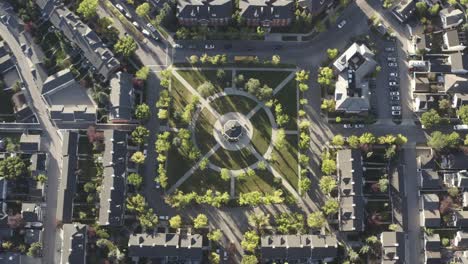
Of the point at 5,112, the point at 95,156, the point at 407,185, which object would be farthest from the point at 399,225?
the point at 5,112

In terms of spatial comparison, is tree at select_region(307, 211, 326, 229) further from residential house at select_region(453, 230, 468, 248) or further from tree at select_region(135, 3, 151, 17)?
tree at select_region(135, 3, 151, 17)

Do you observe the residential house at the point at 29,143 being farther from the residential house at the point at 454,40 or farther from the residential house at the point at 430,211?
the residential house at the point at 454,40

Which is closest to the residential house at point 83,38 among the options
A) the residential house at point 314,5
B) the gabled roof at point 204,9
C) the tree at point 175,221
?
the gabled roof at point 204,9

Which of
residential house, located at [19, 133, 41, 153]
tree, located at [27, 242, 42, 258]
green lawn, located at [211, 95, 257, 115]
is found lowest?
tree, located at [27, 242, 42, 258]

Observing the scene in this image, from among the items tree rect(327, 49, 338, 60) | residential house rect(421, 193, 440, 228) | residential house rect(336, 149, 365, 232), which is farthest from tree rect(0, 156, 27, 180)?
residential house rect(421, 193, 440, 228)

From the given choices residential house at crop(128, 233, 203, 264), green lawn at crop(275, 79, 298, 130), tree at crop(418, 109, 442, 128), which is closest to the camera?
residential house at crop(128, 233, 203, 264)

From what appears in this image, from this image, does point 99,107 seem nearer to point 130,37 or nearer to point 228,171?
point 130,37
